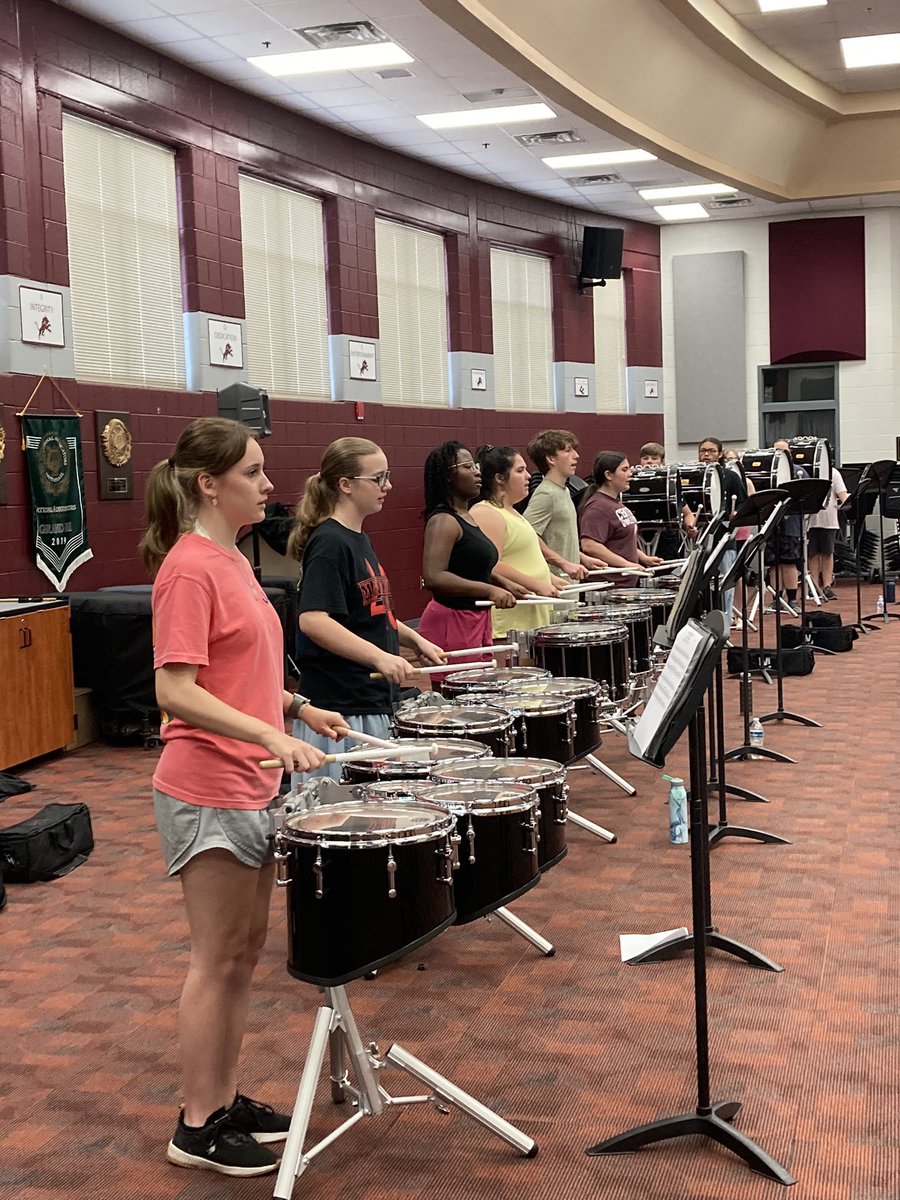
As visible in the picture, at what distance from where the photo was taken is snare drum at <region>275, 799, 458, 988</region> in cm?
250

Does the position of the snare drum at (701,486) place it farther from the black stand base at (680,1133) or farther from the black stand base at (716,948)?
the black stand base at (680,1133)

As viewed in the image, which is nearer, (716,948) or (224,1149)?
(224,1149)

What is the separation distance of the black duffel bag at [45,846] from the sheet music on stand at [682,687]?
122 inches

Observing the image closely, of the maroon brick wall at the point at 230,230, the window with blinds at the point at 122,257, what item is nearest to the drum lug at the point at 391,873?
the maroon brick wall at the point at 230,230

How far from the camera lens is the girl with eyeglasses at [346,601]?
139 inches

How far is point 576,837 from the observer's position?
519 centimetres

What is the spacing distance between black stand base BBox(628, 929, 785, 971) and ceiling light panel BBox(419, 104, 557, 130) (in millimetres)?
8020

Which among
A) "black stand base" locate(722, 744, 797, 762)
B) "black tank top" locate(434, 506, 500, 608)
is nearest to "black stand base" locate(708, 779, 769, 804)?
"black stand base" locate(722, 744, 797, 762)

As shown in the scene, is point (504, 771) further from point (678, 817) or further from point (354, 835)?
point (678, 817)

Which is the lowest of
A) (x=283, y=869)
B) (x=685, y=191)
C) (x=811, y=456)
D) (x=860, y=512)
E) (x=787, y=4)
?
(x=283, y=869)

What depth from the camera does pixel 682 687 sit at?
2488 millimetres

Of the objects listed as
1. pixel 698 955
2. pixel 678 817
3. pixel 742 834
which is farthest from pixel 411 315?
pixel 698 955

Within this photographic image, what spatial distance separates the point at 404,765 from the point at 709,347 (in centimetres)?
1368

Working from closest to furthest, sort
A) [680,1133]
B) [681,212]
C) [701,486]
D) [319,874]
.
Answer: [319,874] → [680,1133] → [701,486] → [681,212]
